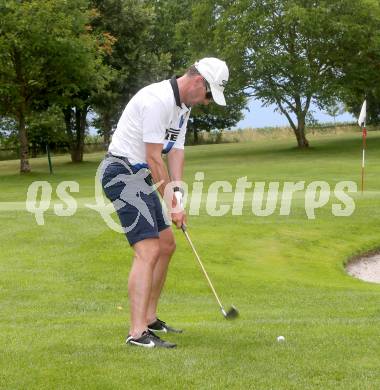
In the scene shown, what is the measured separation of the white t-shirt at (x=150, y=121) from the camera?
688 centimetres

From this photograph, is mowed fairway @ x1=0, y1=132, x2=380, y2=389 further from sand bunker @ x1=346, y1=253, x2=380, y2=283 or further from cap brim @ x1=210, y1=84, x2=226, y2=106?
cap brim @ x1=210, y1=84, x2=226, y2=106

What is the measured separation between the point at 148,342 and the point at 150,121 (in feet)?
6.52

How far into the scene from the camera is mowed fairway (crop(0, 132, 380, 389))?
6137 mm

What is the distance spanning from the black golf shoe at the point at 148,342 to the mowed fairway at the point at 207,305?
0.51 ft

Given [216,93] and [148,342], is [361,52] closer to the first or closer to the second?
[216,93]

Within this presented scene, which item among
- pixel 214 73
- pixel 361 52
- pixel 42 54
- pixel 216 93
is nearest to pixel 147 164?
pixel 216 93

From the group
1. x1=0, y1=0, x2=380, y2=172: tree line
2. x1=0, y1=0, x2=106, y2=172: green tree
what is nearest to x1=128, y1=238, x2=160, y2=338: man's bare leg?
x1=0, y1=0, x2=106, y2=172: green tree

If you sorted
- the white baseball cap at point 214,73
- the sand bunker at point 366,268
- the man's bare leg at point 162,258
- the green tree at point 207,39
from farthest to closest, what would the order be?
the green tree at point 207,39 → the sand bunker at point 366,268 → the man's bare leg at point 162,258 → the white baseball cap at point 214,73

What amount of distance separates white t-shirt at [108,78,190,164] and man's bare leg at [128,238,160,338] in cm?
82

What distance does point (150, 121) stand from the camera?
6.86m

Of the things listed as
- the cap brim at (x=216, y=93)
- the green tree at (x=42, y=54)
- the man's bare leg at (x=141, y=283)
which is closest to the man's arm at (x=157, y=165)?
the man's bare leg at (x=141, y=283)

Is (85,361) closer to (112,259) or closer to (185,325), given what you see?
(185,325)

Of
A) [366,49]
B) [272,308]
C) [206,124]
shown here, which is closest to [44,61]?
[366,49]

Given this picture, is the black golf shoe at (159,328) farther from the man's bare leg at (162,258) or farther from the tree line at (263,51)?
the tree line at (263,51)
